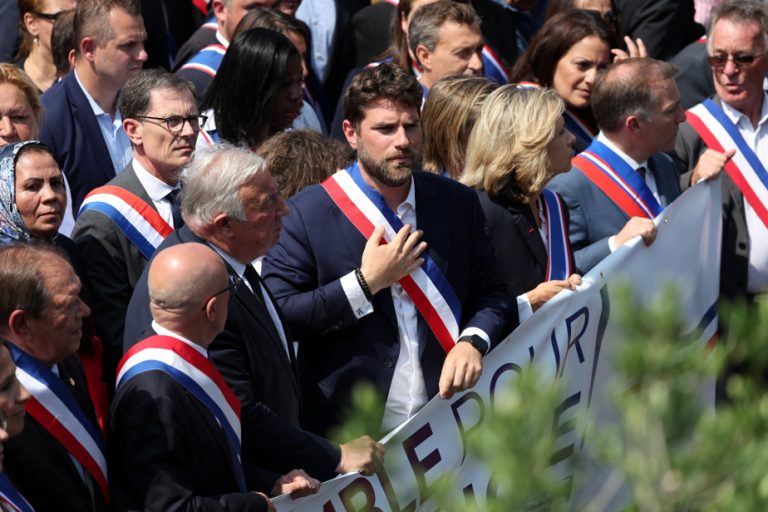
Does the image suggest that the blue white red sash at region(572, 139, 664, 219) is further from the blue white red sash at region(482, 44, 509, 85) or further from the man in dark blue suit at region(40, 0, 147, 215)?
the man in dark blue suit at region(40, 0, 147, 215)

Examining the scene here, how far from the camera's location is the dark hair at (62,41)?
6.36 meters

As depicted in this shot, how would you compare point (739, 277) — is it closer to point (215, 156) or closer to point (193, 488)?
point (215, 156)

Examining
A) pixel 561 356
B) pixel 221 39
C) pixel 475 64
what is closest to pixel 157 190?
pixel 561 356

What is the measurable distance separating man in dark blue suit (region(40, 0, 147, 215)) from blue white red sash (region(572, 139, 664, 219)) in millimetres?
2312

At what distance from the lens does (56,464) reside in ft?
11.6

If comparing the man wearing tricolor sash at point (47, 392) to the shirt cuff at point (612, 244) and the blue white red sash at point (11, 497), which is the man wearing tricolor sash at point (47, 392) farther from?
the shirt cuff at point (612, 244)

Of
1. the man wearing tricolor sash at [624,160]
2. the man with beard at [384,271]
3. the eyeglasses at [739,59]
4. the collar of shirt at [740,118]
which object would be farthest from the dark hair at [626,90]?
the man with beard at [384,271]

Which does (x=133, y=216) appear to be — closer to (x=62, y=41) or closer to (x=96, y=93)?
(x=96, y=93)

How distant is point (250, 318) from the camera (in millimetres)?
4074

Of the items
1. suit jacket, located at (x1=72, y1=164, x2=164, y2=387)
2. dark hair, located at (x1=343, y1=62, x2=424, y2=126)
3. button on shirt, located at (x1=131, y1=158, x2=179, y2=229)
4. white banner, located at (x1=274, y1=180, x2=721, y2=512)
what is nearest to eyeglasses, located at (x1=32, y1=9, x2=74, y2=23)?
button on shirt, located at (x1=131, y1=158, x2=179, y2=229)

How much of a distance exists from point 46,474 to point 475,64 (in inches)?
169

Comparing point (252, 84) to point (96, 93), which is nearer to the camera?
point (252, 84)

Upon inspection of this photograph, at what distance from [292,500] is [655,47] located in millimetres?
6066

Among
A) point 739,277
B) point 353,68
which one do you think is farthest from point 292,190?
point 353,68
